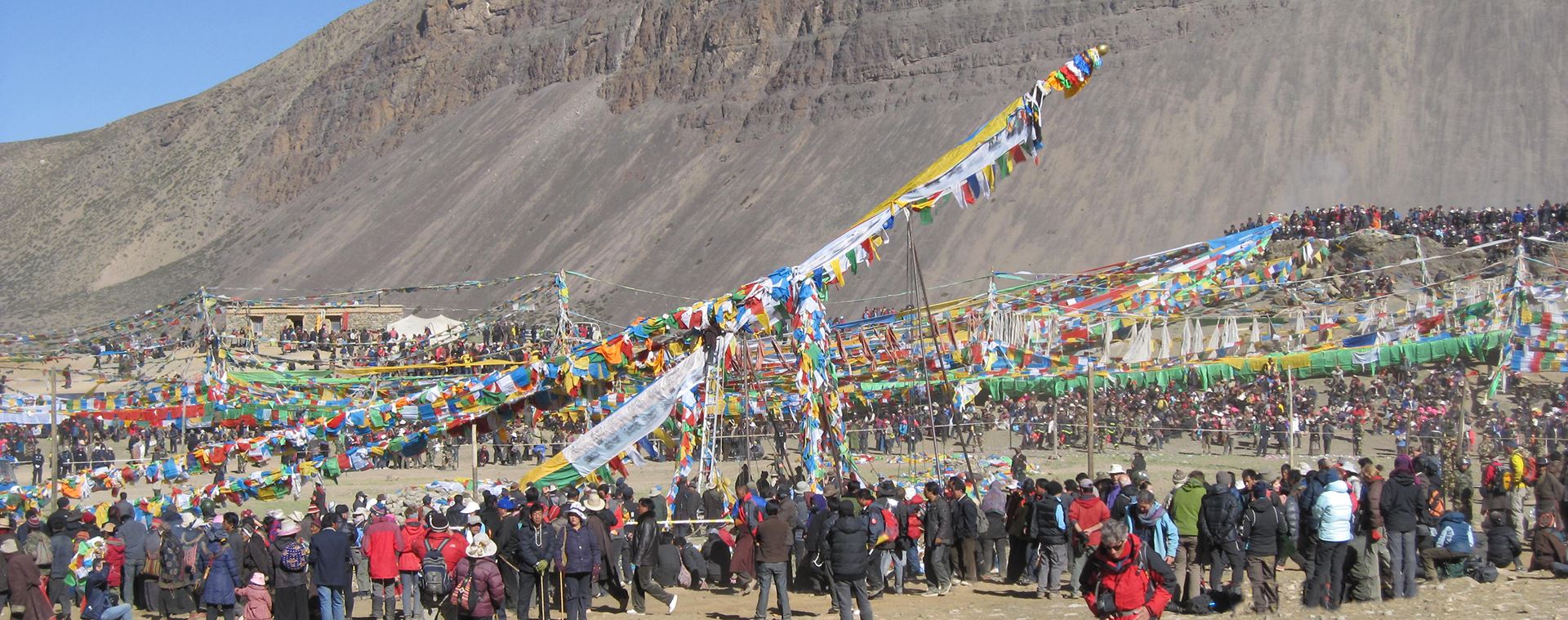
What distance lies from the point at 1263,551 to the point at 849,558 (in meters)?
3.20

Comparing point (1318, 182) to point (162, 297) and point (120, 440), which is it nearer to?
point (120, 440)

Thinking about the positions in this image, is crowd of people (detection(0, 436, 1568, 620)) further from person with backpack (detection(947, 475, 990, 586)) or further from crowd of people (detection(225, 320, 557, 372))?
crowd of people (detection(225, 320, 557, 372))

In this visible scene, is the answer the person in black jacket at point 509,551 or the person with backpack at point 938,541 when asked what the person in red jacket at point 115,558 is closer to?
the person in black jacket at point 509,551

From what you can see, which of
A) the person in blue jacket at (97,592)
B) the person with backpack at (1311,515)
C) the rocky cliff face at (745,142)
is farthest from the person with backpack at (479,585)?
the rocky cliff face at (745,142)

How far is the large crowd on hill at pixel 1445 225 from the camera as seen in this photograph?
138 feet

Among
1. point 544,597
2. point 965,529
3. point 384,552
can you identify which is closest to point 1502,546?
point 965,529

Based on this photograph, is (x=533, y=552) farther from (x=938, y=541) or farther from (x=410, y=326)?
(x=410, y=326)

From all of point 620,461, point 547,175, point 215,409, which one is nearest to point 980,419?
point 620,461

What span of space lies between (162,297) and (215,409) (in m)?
60.3

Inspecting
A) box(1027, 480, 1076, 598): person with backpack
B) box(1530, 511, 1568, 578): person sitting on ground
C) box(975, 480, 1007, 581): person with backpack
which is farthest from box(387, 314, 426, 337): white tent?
box(1530, 511, 1568, 578): person sitting on ground

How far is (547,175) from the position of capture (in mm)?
84688

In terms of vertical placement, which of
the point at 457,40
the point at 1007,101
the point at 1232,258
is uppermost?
the point at 457,40

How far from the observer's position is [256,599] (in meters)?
12.9

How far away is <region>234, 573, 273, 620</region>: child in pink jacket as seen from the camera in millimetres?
12867
